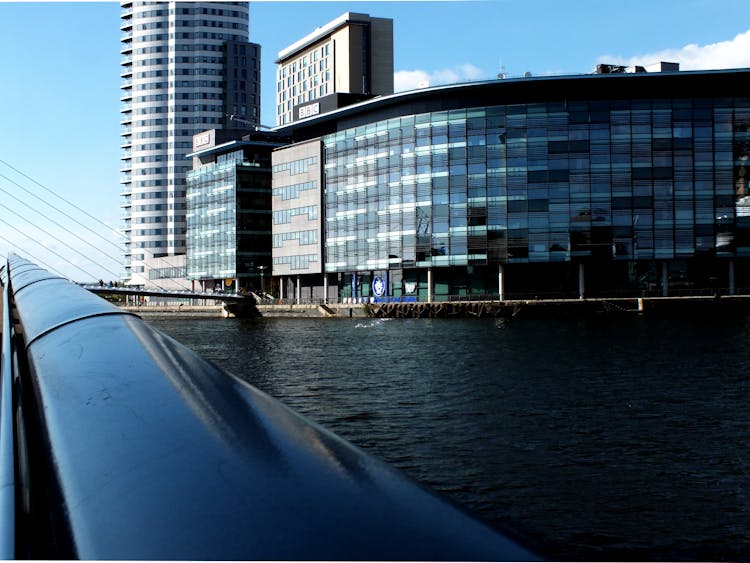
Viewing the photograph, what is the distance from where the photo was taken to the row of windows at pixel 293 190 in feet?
339

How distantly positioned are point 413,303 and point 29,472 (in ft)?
279

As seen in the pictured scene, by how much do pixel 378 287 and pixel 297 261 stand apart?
47.2 feet

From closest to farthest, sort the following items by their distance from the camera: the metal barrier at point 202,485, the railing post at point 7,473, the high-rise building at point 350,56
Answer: the metal barrier at point 202,485 → the railing post at point 7,473 → the high-rise building at point 350,56

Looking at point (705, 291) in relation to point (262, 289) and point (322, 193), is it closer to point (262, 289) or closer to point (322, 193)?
point (322, 193)

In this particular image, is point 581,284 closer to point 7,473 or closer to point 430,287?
point 430,287

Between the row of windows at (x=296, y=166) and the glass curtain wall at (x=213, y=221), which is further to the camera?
the glass curtain wall at (x=213, y=221)

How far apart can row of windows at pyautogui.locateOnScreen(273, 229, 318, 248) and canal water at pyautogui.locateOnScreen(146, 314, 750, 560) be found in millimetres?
68715

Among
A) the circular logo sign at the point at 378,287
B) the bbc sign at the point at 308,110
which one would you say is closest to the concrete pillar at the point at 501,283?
the circular logo sign at the point at 378,287

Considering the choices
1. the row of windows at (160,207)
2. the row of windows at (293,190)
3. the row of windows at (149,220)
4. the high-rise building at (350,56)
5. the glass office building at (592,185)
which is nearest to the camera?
the glass office building at (592,185)

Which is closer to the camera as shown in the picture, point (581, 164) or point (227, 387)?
point (227, 387)

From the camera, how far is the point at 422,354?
117 feet

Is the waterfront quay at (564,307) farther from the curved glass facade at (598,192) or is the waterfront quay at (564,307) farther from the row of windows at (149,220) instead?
the row of windows at (149,220)

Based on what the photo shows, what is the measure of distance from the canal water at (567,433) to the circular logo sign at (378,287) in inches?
2372

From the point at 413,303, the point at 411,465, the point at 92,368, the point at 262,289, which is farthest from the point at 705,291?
the point at 92,368
